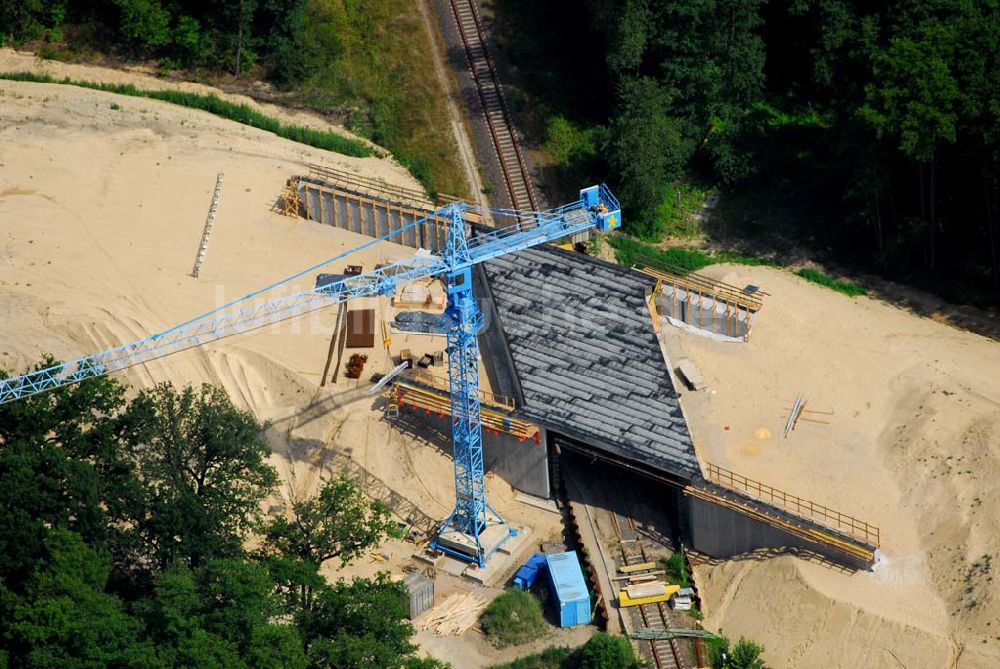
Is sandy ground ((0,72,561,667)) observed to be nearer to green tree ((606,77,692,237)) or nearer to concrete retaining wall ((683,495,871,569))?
concrete retaining wall ((683,495,871,569))

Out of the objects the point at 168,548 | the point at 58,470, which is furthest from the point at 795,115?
the point at 58,470

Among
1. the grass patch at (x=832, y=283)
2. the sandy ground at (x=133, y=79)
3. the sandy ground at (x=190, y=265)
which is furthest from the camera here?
the sandy ground at (x=133, y=79)

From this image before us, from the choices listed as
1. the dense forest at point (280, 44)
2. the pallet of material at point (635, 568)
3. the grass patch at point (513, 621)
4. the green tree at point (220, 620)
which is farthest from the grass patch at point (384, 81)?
the green tree at point (220, 620)

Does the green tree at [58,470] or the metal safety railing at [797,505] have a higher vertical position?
the green tree at [58,470]

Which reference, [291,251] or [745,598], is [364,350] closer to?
[291,251]

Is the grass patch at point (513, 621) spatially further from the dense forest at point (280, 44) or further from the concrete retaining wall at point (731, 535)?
the dense forest at point (280, 44)

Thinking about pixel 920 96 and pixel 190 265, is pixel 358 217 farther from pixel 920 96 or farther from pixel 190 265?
pixel 920 96
